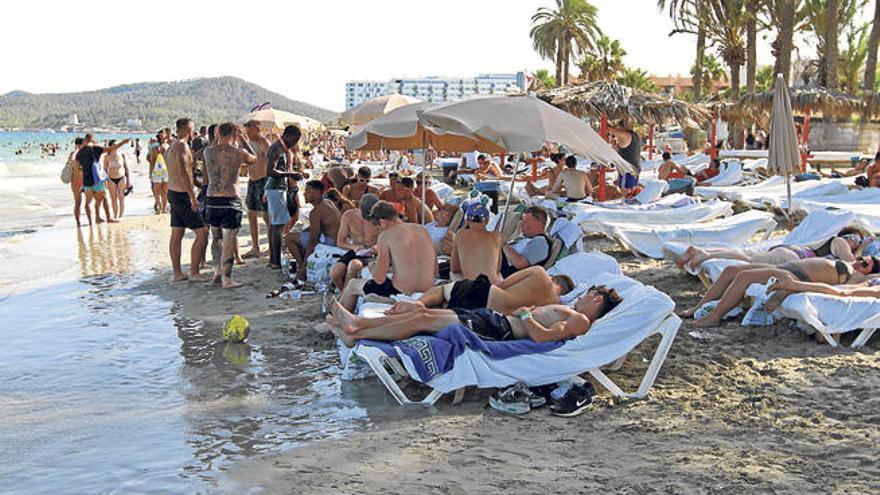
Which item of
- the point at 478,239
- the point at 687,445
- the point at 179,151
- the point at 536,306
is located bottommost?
the point at 687,445

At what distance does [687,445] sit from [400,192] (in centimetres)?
527

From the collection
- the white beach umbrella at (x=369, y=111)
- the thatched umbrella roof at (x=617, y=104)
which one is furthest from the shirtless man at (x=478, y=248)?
the white beach umbrella at (x=369, y=111)

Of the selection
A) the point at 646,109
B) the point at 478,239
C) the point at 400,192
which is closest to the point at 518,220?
the point at 400,192

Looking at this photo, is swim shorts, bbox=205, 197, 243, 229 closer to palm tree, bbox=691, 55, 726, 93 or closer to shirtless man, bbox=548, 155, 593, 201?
shirtless man, bbox=548, 155, 593, 201

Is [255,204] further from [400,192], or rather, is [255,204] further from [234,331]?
[234,331]

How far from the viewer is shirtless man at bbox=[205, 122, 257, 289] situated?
7.66 meters

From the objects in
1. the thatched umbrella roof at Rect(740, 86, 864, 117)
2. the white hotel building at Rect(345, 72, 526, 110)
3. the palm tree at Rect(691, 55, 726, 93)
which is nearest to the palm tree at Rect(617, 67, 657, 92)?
the palm tree at Rect(691, 55, 726, 93)

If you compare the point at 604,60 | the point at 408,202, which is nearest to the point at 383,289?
the point at 408,202

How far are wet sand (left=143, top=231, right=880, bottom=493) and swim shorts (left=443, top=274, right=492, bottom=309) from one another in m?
0.66

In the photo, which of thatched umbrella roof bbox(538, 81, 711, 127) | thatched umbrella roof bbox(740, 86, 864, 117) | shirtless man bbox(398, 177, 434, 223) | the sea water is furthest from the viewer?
thatched umbrella roof bbox(740, 86, 864, 117)

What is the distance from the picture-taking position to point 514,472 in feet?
12.0

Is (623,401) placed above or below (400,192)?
below

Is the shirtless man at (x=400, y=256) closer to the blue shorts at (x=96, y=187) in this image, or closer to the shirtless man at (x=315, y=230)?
the shirtless man at (x=315, y=230)

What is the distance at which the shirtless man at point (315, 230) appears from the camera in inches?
311
